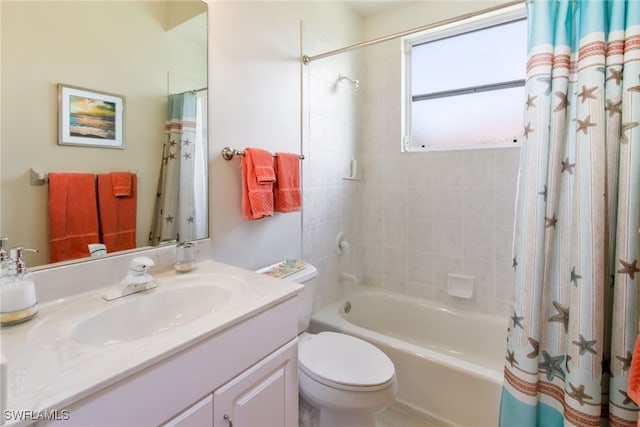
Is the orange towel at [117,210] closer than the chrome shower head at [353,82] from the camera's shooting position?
Yes

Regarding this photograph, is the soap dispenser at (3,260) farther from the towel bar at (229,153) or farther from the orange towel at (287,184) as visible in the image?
the orange towel at (287,184)

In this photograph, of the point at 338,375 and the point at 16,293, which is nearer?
the point at 16,293

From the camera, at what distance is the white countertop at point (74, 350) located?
54 centimetres

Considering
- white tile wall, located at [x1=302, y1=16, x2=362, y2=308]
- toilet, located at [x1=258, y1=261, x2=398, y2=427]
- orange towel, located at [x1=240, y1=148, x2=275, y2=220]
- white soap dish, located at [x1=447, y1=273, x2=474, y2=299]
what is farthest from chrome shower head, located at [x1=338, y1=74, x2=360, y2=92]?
white soap dish, located at [x1=447, y1=273, x2=474, y2=299]

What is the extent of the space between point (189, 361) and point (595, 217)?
48.0 inches

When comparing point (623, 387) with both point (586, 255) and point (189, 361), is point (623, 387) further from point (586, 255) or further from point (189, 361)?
point (189, 361)

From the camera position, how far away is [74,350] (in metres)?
0.67

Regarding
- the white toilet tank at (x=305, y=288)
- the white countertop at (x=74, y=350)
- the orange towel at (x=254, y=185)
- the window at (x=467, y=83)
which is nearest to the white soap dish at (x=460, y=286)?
the window at (x=467, y=83)

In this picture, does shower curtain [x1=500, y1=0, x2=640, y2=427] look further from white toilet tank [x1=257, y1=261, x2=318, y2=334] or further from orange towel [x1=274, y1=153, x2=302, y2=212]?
orange towel [x1=274, y1=153, x2=302, y2=212]

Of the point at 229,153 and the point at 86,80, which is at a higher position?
the point at 86,80

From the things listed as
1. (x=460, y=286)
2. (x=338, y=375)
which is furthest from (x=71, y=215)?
(x=460, y=286)

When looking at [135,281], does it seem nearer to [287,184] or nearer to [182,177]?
[182,177]

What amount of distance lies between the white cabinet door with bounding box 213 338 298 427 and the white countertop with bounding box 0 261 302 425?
18 cm

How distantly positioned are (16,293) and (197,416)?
535 millimetres
